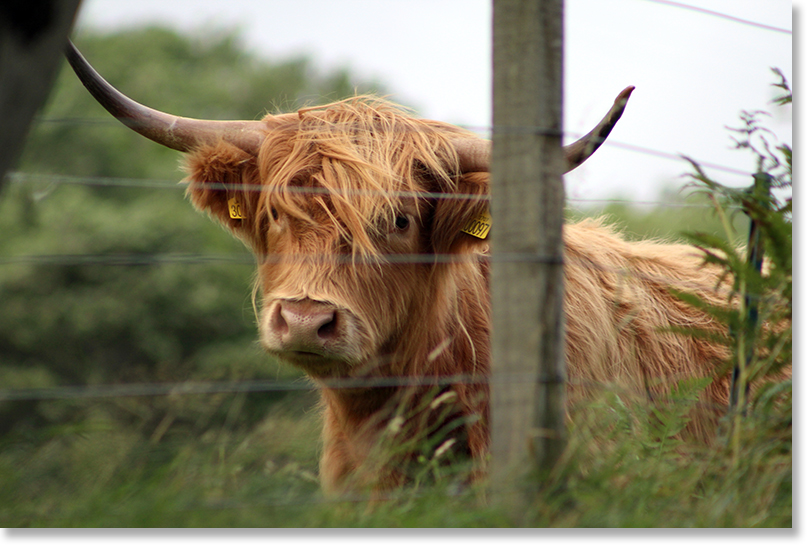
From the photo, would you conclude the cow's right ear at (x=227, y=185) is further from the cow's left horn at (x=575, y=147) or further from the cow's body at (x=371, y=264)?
→ the cow's left horn at (x=575, y=147)

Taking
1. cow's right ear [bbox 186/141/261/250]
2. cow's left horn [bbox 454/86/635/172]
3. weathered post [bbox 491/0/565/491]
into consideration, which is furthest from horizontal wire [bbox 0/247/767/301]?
cow's left horn [bbox 454/86/635/172]

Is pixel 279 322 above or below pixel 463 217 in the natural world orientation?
below

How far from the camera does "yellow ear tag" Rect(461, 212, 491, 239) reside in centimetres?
302

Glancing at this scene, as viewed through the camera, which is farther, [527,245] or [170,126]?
[170,126]

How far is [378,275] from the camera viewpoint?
293 centimetres

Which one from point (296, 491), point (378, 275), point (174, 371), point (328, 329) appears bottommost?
point (174, 371)

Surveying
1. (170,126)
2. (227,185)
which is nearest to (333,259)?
(227,185)

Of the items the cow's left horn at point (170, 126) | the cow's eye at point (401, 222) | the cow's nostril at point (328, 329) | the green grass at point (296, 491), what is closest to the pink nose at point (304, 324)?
the cow's nostril at point (328, 329)

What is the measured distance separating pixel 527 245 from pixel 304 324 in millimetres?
1010

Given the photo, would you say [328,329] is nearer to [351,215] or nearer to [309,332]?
[309,332]

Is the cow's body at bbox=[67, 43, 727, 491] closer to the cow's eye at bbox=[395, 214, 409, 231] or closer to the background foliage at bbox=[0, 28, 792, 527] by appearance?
the cow's eye at bbox=[395, 214, 409, 231]

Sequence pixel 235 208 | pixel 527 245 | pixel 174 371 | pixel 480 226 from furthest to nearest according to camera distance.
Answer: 1. pixel 174 371
2. pixel 235 208
3. pixel 480 226
4. pixel 527 245

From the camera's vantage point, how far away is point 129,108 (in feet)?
9.48

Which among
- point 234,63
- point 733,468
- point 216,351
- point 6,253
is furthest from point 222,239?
point 733,468
